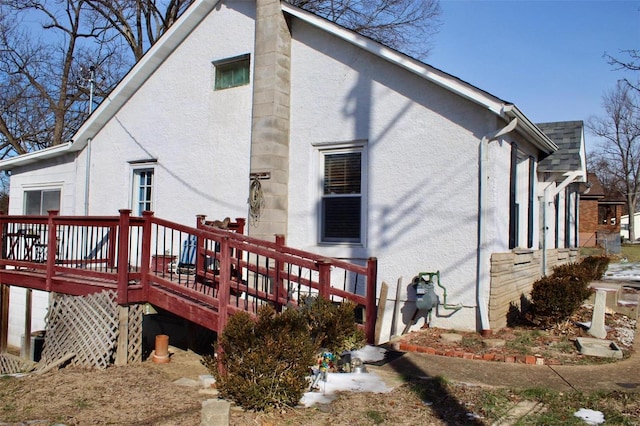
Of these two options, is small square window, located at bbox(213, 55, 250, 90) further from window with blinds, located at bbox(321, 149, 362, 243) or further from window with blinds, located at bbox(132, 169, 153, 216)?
window with blinds, located at bbox(132, 169, 153, 216)

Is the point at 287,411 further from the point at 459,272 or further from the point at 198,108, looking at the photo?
the point at 198,108

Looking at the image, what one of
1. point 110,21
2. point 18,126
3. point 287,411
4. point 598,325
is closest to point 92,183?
point 287,411

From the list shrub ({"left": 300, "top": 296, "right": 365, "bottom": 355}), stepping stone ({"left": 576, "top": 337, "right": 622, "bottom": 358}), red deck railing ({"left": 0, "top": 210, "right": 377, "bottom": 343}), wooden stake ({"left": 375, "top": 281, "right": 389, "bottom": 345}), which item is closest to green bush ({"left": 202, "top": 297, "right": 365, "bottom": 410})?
shrub ({"left": 300, "top": 296, "right": 365, "bottom": 355})

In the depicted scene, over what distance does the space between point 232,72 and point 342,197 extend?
11.6ft

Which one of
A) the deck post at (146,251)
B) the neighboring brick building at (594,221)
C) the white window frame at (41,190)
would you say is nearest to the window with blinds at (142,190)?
the white window frame at (41,190)

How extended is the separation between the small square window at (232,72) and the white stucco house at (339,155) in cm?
3

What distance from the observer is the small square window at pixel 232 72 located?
32.8ft

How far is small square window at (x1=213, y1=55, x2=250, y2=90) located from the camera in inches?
394

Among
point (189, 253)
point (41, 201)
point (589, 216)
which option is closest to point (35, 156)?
point (41, 201)

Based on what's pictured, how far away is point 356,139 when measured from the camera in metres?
8.53

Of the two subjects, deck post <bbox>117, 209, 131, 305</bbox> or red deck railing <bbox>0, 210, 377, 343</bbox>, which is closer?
red deck railing <bbox>0, 210, 377, 343</bbox>

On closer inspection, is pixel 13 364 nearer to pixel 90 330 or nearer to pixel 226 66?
pixel 90 330

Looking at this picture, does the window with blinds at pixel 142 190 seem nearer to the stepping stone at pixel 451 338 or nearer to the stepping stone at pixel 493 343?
the stepping stone at pixel 451 338

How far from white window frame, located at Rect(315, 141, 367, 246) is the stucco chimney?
24.3 inches
